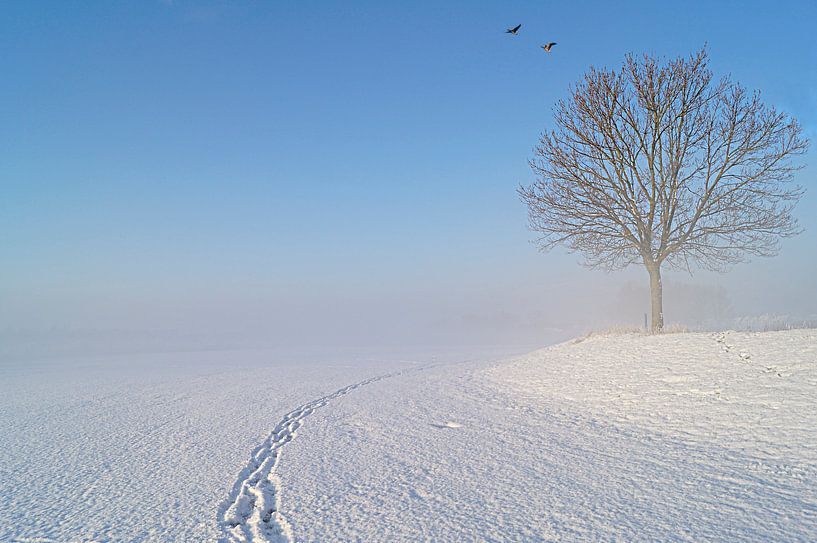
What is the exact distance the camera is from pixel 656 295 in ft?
54.1

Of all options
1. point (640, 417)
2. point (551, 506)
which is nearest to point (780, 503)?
point (551, 506)

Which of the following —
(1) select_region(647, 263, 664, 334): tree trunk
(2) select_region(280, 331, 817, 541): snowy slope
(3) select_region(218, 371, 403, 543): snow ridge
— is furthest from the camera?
(1) select_region(647, 263, 664, 334): tree trunk

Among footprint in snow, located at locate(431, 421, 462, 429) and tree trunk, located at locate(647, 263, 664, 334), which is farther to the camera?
tree trunk, located at locate(647, 263, 664, 334)

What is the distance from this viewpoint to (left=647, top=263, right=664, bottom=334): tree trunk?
1595 centimetres

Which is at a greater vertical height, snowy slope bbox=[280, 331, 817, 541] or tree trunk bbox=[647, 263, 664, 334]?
tree trunk bbox=[647, 263, 664, 334]

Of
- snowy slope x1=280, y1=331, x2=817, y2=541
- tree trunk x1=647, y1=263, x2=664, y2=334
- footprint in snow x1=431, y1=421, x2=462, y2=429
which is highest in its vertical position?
tree trunk x1=647, y1=263, x2=664, y2=334

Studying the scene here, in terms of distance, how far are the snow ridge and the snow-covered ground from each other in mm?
24

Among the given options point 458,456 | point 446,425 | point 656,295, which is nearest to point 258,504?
point 458,456

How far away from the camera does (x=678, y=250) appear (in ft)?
55.1

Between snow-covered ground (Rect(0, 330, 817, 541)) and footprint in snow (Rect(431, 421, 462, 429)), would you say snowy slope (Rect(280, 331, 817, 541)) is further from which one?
footprint in snow (Rect(431, 421, 462, 429))

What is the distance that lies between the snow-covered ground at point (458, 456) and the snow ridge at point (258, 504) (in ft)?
0.08

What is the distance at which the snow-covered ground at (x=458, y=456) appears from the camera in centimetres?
454

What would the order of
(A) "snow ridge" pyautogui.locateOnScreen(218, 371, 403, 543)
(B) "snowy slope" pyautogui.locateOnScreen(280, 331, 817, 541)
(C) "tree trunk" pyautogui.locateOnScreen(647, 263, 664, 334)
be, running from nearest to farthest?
(A) "snow ridge" pyautogui.locateOnScreen(218, 371, 403, 543) → (B) "snowy slope" pyautogui.locateOnScreen(280, 331, 817, 541) → (C) "tree trunk" pyautogui.locateOnScreen(647, 263, 664, 334)

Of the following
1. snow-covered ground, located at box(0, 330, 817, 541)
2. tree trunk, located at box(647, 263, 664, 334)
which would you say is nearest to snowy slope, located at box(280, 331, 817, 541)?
snow-covered ground, located at box(0, 330, 817, 541)
